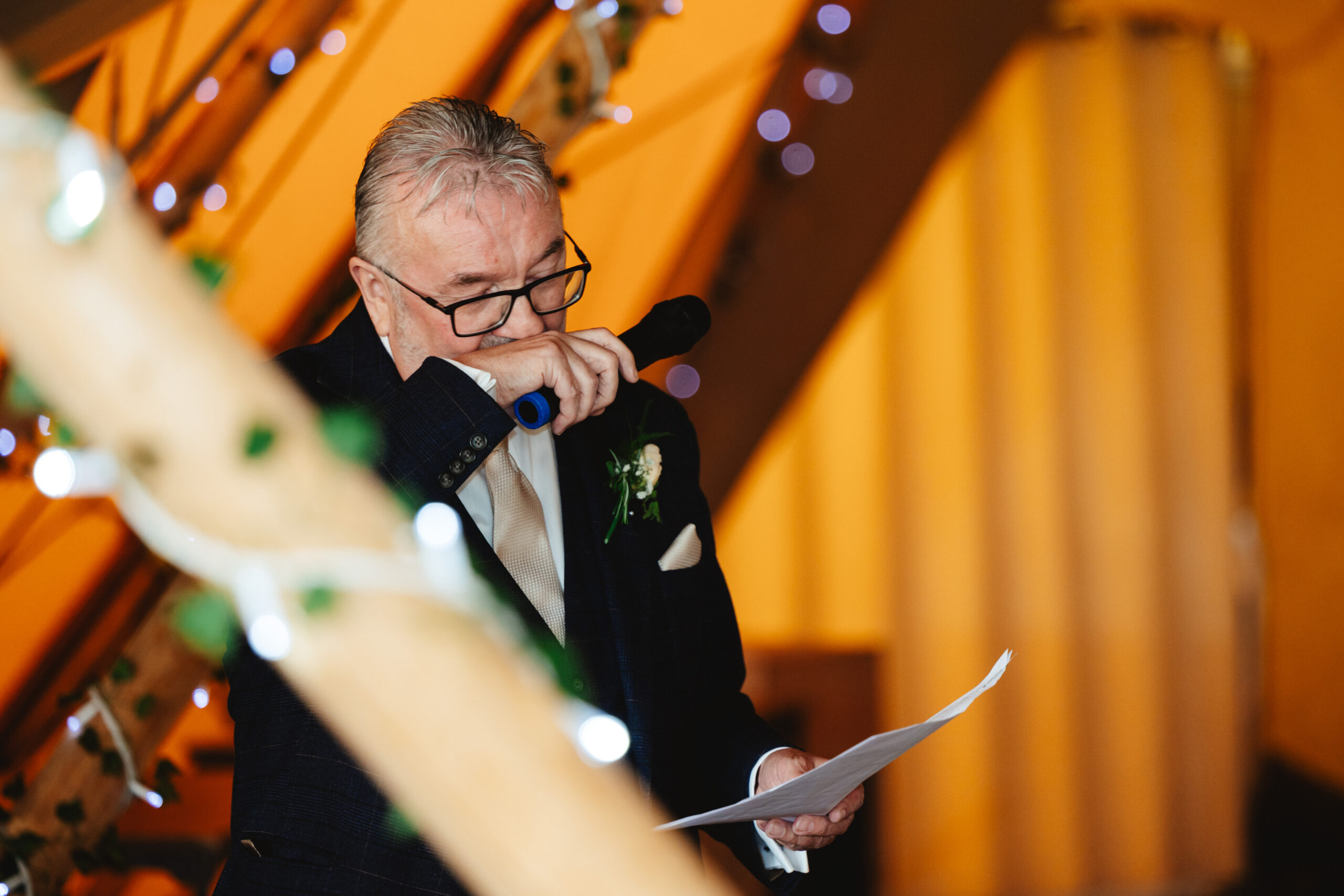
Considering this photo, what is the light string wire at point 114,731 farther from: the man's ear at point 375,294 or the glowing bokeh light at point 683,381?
the glowing bokeh light at point 683,381

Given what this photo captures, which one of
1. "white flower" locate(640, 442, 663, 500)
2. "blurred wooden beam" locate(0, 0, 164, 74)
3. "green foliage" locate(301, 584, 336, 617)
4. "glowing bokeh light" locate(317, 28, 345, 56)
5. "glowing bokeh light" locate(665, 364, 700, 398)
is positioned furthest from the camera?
"glowing bokeh light" locate(665, 364, 700, 398)

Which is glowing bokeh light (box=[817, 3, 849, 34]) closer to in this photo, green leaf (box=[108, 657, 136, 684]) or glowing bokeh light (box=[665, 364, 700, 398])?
glowing bokeh light (box=[665, 364, 700, 398])

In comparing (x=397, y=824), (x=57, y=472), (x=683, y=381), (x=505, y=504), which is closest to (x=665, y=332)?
(x=505, y=504)

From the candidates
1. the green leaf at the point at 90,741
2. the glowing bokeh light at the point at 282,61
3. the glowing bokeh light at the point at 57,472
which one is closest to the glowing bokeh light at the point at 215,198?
the glowing bokeh light at the point at 282,61

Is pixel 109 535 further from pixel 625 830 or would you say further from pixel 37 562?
pixel 625 830

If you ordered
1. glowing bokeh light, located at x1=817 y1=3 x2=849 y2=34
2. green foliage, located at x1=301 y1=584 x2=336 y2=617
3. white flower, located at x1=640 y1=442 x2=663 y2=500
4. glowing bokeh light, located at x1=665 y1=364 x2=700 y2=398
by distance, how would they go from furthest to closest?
glowing bokeh light, located at x1=665 y1=364 x2=700 y2=398 < glowing bokeh light, located at x1=817 y1=3 x2=849 y2=34 < white flower, located at x1=640 y1=442 x2=663 y2=500 < green foliage, located at x1=301 y1=584 x2=336 y2=617

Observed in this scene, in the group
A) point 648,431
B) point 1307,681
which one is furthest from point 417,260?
point 1307,681

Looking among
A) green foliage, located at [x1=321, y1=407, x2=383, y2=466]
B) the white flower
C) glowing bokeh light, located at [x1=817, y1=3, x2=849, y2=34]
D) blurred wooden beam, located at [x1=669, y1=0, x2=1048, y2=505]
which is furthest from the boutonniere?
glowing bokeh light, located at [x1=817, y1=3, x2=849, y2=34]

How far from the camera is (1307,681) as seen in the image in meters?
3.18

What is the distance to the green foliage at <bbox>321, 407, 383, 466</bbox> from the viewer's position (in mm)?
803

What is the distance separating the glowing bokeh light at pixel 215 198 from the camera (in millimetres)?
1535

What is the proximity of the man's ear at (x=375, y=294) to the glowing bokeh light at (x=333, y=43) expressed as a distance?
915mm

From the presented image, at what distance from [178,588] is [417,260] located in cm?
82

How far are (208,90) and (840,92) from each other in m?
1.36
